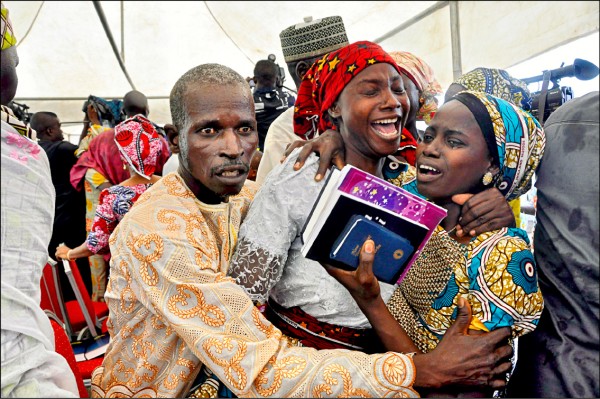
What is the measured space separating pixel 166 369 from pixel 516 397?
1.03 m

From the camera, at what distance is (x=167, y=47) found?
219 inches

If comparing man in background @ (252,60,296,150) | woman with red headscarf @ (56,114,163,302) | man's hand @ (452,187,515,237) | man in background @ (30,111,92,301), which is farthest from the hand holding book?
man in background @ (30,111,92,301)

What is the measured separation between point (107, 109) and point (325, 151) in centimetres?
396

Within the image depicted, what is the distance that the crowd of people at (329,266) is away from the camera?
3.71 ft

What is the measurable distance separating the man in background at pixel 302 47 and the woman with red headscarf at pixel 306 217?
1.02 meters

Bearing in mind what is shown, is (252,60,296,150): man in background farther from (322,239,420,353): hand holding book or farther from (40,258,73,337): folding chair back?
(322,239,420,353): hand holding book

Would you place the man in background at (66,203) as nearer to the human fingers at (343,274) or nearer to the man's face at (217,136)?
the man's face at (217,136)

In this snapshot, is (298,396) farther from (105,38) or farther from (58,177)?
(105,38)

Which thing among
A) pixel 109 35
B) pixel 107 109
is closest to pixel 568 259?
pixel 107 109

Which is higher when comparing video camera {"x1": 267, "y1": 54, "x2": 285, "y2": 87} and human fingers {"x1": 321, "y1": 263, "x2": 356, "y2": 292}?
video camera {"x1": 267, "y1": 54, "x2": 285, "y2": 87}

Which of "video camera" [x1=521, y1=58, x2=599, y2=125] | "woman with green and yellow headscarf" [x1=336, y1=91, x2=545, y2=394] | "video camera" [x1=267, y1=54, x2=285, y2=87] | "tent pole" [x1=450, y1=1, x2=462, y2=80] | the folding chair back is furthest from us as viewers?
"video camera" [x1=267, y1=54, x2=285, y2=87]

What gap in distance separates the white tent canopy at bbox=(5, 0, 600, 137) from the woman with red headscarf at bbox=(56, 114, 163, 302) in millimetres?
838

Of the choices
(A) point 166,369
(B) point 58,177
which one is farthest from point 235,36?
(A) point 166,369

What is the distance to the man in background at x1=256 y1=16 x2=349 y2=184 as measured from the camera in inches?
97.0
